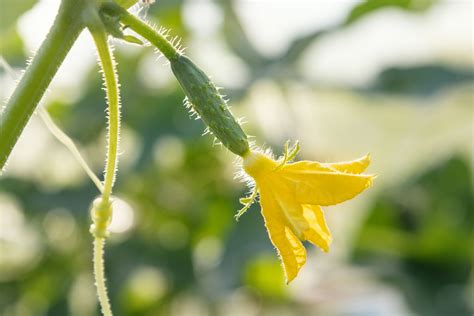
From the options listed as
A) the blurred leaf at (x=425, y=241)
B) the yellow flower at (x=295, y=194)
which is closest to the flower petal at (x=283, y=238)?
the yellow flower at (x=295, y=194)

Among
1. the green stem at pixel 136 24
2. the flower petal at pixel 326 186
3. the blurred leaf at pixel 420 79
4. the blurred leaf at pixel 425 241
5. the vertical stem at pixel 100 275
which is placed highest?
the blurred leaf at pixel 420 79

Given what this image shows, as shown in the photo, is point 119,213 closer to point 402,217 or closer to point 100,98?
point 100,98

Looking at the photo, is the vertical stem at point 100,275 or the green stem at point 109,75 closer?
the green stem at point 109,75

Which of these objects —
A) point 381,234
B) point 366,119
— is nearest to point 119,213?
point 381,234

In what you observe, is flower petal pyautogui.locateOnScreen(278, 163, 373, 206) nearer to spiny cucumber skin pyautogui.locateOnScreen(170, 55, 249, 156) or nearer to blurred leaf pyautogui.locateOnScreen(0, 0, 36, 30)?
spiny cucumber skin pyautogui.locateOnScreen(170, 55, 249, 156)

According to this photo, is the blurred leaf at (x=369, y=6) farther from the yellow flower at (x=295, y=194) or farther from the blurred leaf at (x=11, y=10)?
the yellow flower at (x=295, y=194)

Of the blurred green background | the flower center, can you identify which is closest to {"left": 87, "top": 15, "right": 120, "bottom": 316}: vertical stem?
the flower center

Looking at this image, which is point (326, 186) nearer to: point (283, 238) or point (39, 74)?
point (283, 238)
